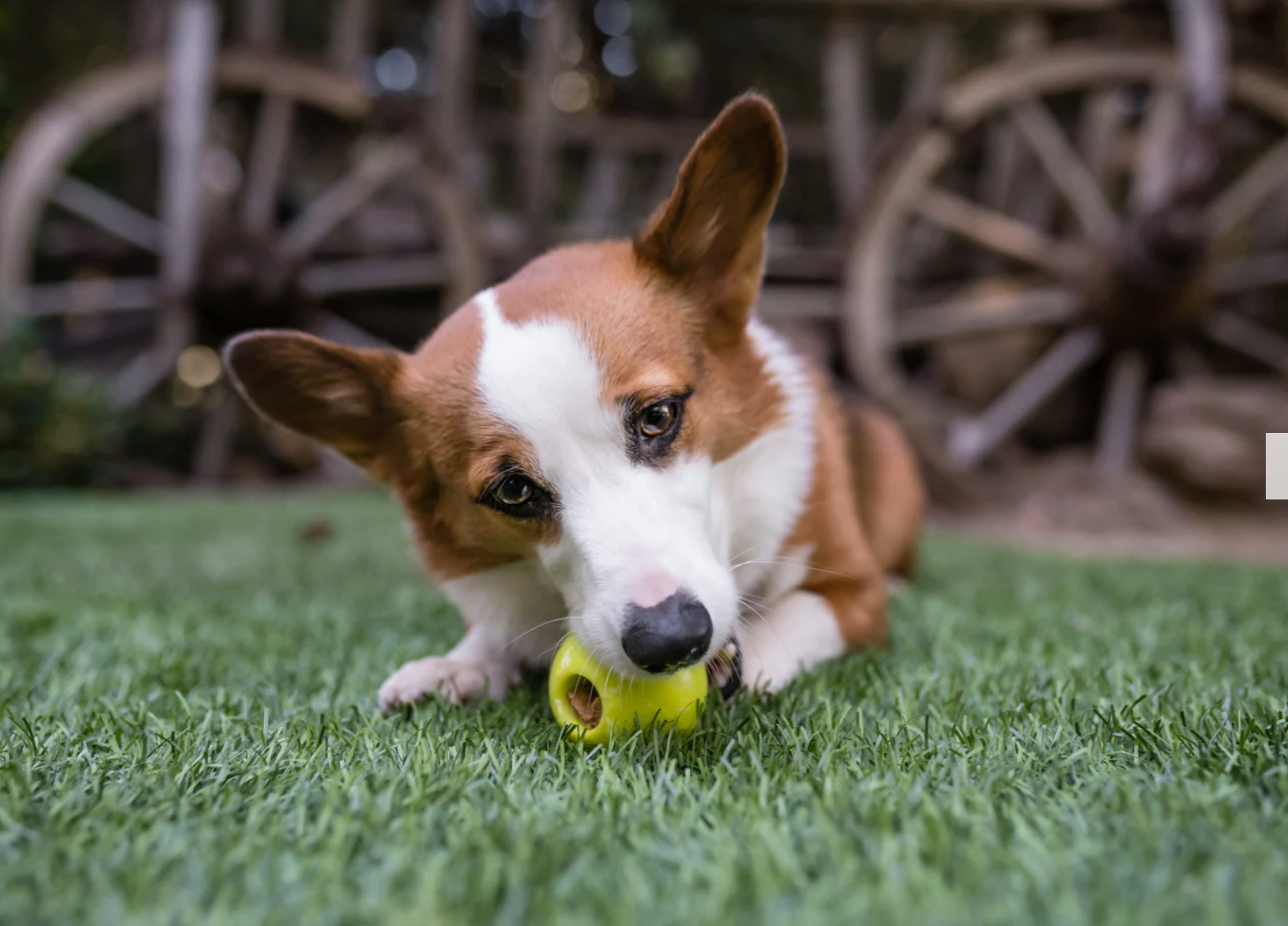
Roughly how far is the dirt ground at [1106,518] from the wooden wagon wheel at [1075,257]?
227 millimetres

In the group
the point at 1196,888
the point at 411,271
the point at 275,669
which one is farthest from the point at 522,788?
the point at 411,271

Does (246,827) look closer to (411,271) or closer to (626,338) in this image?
(626,338)

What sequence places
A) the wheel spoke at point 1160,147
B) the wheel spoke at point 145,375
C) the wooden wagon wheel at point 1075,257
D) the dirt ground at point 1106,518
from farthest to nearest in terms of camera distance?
the wheel spoke at point 145,375 → the wooden wagon wheel at point 1075,257 → the wheel spoke at point 1160,147 → the dirt ground at point 1106,518

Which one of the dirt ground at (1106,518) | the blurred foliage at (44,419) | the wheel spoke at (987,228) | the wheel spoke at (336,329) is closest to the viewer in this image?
the dirt ground at (1106,518)

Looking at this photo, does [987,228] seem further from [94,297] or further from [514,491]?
[94,297]

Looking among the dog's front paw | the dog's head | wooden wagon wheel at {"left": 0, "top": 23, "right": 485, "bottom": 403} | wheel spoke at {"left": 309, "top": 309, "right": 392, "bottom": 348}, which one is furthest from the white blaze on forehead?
wheel spoke at {"left": 309, "top": 309, "right": 392, "bottom": 348}

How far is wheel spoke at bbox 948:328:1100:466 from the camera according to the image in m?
4.68

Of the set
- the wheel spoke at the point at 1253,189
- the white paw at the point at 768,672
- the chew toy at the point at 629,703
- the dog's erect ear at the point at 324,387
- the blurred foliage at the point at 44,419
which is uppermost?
the wheel spoke at the point at 1253,189

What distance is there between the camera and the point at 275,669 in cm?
162


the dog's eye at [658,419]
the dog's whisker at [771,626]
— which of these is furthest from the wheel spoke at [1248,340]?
the dog's eye at [658,419]

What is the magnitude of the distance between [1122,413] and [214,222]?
18.9 ft

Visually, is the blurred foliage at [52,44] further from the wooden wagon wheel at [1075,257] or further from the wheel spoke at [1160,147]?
the wheel spoke at [1160,147]

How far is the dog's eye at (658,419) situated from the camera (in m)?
1.44

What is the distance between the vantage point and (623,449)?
4.59 ft
